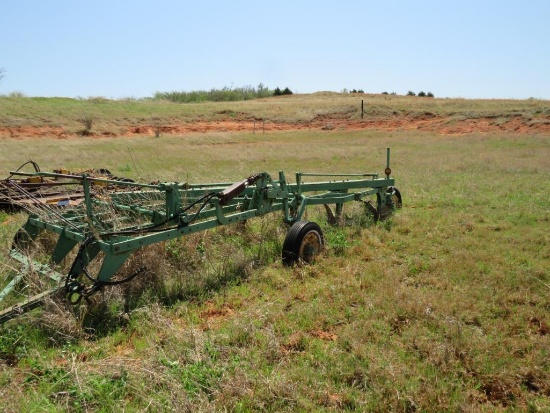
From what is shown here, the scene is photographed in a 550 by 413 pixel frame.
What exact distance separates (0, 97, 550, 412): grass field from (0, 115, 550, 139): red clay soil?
78.0ft

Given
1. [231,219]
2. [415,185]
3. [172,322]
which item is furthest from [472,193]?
[172,322]

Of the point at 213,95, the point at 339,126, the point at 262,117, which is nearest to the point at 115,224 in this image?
the point at 339,126

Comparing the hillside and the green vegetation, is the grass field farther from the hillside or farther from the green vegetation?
the green vegetation

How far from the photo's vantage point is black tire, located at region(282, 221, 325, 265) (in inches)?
223

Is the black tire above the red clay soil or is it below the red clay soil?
below

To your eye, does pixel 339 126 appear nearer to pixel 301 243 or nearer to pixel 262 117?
pixel 262 117

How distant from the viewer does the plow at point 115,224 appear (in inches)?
167

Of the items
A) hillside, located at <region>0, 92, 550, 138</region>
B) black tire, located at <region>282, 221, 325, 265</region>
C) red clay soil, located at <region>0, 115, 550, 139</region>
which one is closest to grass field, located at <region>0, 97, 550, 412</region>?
black tire, located at <region>282, 221, 325, 265</region>

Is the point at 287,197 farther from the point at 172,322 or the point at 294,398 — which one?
the point at 294,398

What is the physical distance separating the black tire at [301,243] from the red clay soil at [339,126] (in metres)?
26.8

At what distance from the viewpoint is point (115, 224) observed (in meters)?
5.33

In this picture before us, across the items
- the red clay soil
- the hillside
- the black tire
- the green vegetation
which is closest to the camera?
the black tire

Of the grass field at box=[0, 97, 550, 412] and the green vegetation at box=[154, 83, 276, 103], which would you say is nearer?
the grass field at box=[0, 97, 550, 412]

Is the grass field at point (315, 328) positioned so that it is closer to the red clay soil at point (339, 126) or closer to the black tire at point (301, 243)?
the black tire at point (301, 243)
